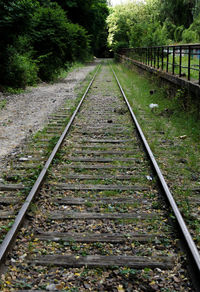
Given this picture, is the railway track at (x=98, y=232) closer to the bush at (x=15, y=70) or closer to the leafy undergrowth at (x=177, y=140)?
the leafy undergrowth at (x=177, y=140)

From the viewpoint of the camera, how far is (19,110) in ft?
40.5

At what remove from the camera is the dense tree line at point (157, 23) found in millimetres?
24647

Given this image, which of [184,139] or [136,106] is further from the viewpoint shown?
[136,106]

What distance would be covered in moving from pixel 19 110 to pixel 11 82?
5681mm

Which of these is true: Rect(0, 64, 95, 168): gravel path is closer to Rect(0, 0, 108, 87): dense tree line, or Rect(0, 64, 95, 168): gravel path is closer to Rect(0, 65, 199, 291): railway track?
Rect(0, 0, 108, 87): dense tree line

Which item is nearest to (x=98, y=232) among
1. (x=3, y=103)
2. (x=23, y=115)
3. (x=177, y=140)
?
(x=177, y=140)

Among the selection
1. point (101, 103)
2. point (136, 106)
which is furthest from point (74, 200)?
point (101, 103)

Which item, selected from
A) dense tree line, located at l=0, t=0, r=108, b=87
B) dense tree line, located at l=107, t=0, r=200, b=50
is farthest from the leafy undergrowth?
dense tree line, located at l=107, t=0, r=200, b=50

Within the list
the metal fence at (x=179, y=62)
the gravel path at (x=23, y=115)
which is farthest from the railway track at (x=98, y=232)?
the metal fence at (x=179, y=62)

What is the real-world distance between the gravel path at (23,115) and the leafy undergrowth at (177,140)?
3.02 m

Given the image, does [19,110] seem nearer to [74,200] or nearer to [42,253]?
[74,200]

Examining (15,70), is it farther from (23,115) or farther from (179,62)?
(179,62)

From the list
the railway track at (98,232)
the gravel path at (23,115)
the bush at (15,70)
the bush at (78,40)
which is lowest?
the railway track at (98,232)

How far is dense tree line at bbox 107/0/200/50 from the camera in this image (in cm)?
2465
